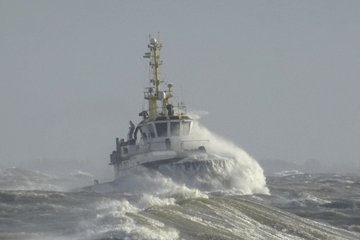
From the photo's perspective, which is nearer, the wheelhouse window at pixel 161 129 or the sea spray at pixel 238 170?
the sea spray at pixel 238 170

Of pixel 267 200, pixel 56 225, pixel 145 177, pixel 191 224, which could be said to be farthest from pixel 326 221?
pixel 145 177

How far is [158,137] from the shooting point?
3050 cm

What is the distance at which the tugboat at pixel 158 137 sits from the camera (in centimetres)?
2825

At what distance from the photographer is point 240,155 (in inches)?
1158

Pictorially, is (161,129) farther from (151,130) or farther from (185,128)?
(185,128)

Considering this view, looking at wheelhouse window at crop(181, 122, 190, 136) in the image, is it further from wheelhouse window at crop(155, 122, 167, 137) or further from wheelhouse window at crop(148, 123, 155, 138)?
wheelhouse window at crop(148, 123, 155, 138)

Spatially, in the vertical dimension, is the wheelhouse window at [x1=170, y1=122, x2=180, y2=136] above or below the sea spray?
above

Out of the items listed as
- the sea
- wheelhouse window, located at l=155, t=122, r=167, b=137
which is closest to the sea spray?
the sea

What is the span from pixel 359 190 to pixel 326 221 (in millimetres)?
13401

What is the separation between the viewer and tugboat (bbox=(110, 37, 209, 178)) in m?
28.2

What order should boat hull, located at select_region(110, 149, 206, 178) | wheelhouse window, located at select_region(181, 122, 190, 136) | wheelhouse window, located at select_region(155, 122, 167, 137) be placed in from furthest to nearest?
wheelhouse window, located at select_region(181, 122, 190, 136) < wheelhouse window, located at select_region(155, 122, 167, 137) < boat hull, located at select_region(110, 149, 206, 178)

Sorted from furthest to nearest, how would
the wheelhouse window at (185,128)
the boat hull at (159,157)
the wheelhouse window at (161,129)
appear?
the wheelhouse window at (185,128)
the wheelhouse window at (161,129)
the boat hull at (159,157)

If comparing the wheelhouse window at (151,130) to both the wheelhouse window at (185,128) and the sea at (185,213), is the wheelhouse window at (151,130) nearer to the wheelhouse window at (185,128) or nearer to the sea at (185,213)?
the wheelhouse window at (185,128)

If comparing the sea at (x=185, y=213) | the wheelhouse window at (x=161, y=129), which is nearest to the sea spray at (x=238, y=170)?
the sea at (x=185, y=213)
